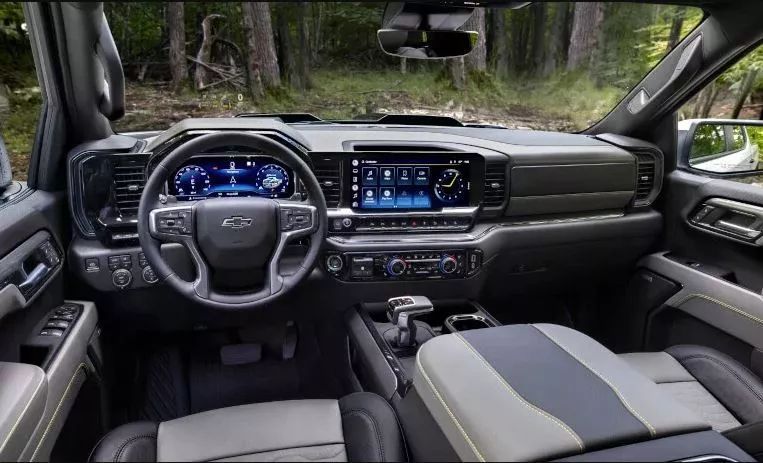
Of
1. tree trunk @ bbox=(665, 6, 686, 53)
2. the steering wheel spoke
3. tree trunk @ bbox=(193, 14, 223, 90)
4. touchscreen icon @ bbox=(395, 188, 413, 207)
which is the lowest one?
touchscreen icon @ bbox=(395, 188, 413, 207)

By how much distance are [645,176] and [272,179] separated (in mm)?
1973

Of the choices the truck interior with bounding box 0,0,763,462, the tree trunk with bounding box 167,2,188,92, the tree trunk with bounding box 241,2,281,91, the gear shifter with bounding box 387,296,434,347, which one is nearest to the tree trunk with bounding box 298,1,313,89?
the tree trunk with bounding box 241,2,281,91

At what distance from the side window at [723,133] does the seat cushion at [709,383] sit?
1119 millimetres

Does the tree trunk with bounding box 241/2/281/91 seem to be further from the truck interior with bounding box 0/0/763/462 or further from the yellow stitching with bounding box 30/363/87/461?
the yellow stitching with bounding box 30/363/87/461

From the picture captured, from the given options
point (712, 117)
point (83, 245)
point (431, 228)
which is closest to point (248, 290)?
point (83, 245)

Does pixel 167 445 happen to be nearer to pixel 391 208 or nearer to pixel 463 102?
pixel 391 208

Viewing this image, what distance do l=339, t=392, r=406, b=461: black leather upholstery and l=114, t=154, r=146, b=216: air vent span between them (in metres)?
1.24

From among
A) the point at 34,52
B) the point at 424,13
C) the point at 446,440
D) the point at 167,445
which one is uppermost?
the point at 424,13

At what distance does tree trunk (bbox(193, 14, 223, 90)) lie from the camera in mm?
2639

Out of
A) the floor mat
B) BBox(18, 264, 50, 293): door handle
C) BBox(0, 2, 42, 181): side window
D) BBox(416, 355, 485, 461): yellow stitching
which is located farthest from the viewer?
the floor mat

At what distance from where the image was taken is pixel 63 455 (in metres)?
2.16

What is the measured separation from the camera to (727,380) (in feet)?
7.78

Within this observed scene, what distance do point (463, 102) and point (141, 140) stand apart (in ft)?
5.20

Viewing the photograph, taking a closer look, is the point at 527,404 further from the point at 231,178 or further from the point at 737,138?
the point at 737,138
